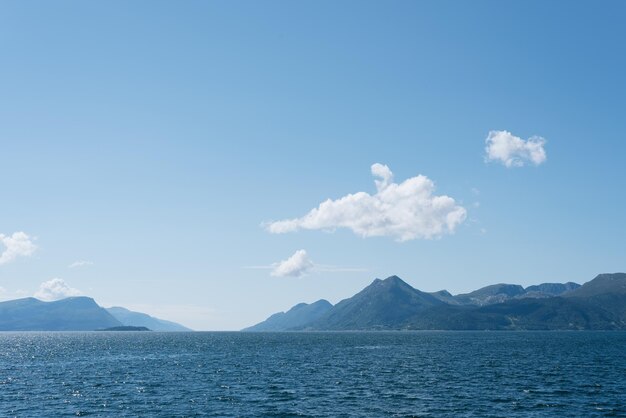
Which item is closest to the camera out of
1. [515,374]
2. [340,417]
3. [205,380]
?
[340,417]

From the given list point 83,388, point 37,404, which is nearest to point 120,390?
point 83,388

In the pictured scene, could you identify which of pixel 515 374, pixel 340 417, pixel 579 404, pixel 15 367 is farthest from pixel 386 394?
pixel 15 367

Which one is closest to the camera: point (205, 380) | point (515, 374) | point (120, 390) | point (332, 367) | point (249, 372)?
point (120, 390)

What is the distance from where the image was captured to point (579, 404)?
77.9 meters

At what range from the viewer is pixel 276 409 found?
74.1 meters

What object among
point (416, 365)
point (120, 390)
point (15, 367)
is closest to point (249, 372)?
point (120, 390)

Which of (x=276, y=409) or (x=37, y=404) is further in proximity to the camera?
(x=37, y=404)

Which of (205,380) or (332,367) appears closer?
(205,380)

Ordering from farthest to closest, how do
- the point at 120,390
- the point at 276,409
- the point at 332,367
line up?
the point at 332,367
the point at 120,390
the point at 276,409

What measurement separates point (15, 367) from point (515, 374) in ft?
440

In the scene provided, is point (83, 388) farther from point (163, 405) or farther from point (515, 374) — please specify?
point (515, 374)

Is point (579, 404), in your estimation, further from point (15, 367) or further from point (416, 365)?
point (15, 367)

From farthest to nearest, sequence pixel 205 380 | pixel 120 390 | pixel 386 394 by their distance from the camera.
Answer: pixel 205 380 < pixel 120 390 < pixel 386 394

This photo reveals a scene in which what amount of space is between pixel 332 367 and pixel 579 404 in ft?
227
